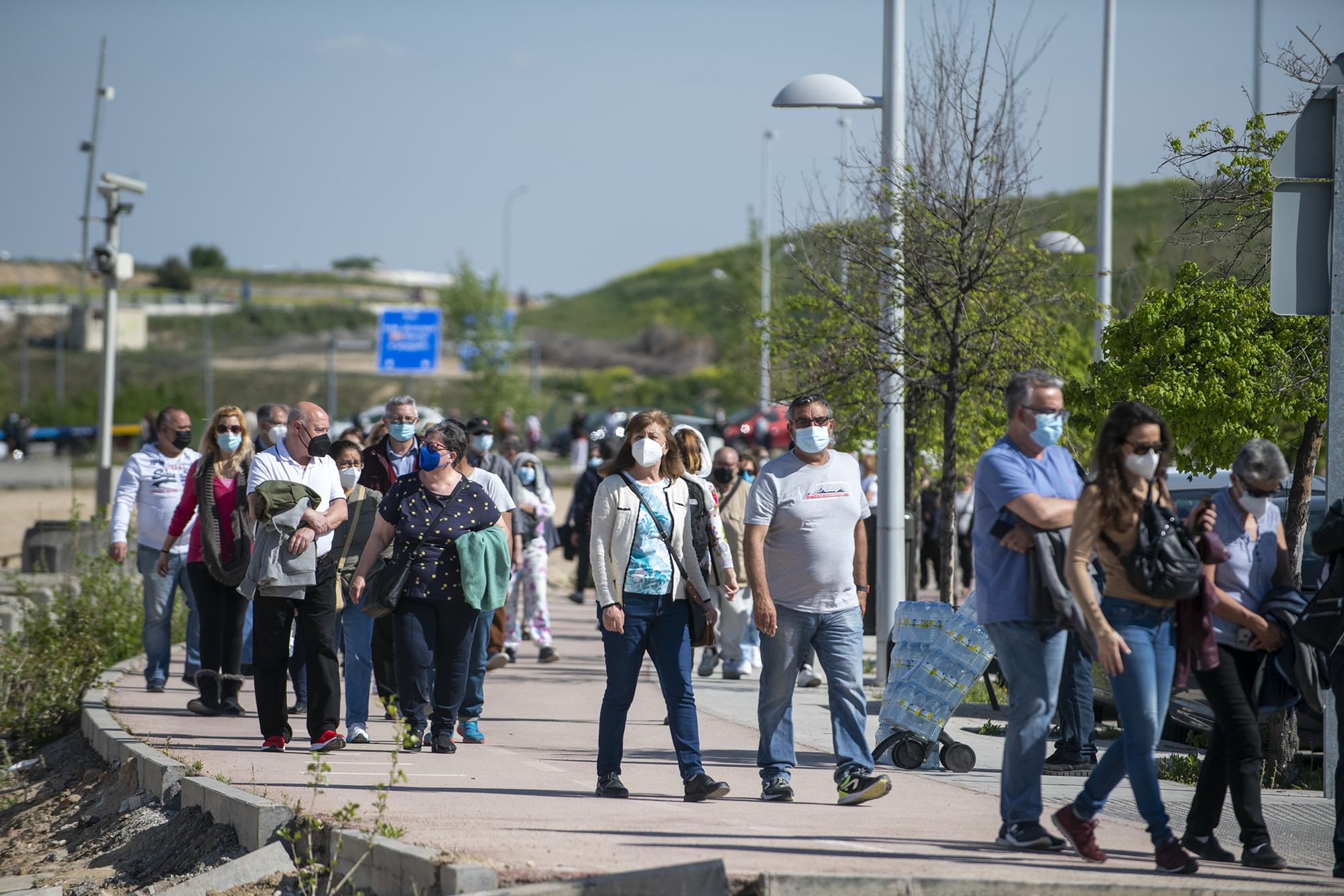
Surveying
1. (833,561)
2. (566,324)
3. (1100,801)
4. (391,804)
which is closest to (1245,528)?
(1100,801)

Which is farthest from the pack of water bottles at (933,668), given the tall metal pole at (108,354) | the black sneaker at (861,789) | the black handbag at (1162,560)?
the tall metal pole at (108,354)

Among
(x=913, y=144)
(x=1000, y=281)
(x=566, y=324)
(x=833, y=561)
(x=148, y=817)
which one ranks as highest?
(x=566, y=324)

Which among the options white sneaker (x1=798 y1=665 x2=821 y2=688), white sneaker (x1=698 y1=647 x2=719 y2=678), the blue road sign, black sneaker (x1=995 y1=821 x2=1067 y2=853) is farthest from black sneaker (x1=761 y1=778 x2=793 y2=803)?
the blue road sign

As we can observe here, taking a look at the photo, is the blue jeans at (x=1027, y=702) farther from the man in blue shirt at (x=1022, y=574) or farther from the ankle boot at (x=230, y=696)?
the ankle boot at (x=230, y=696)

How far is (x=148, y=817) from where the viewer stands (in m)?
7.55

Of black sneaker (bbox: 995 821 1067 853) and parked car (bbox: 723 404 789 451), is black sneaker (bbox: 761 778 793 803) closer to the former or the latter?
black sneaker (bbox: 995 821 1067 853)

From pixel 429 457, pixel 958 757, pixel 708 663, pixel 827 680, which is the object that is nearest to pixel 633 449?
pixel 827 680

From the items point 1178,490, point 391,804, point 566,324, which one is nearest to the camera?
point 391,804

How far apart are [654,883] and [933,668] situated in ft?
9.72

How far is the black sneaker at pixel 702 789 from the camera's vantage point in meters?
7.24

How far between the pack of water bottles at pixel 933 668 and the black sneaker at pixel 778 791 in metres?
0.93

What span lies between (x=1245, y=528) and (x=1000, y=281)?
17.2 ft

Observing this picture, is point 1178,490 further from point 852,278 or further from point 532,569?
point 532,569

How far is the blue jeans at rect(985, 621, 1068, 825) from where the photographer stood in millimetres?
6012
